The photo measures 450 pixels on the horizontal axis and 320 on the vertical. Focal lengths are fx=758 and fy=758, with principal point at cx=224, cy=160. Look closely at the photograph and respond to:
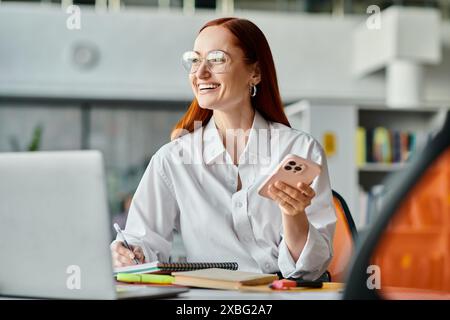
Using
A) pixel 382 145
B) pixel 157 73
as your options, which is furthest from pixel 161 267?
pixel 157 73

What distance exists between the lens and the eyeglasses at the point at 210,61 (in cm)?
149

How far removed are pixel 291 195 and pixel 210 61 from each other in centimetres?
37

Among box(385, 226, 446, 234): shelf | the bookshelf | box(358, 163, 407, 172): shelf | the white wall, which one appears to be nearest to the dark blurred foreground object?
box(385, 226, 446, 234): shelf

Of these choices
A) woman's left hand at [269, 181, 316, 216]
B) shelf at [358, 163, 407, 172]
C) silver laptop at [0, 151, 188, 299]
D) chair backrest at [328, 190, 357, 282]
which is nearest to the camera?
silver laptop at [0, 151, 188, 299]

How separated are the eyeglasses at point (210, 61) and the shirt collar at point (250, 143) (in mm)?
121

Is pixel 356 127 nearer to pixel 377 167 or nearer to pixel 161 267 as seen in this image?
pixel 377 167

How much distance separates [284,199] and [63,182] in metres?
0.41

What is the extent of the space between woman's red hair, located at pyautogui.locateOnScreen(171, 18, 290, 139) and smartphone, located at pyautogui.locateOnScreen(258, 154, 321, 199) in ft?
1.20

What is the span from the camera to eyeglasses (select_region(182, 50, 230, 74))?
1485 millimetres

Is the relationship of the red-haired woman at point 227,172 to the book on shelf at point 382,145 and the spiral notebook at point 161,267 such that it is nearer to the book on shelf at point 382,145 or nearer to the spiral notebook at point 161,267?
the spiral notebook at point 161,267

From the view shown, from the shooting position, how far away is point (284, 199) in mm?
1283

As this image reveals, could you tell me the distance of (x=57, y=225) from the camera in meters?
1.05

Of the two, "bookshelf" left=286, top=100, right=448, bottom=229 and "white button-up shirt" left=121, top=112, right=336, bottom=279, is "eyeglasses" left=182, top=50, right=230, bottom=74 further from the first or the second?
"bookshelf" left=286, top=100, right=448, bottom=229

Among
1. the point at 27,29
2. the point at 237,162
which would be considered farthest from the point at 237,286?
the point at 27,29
